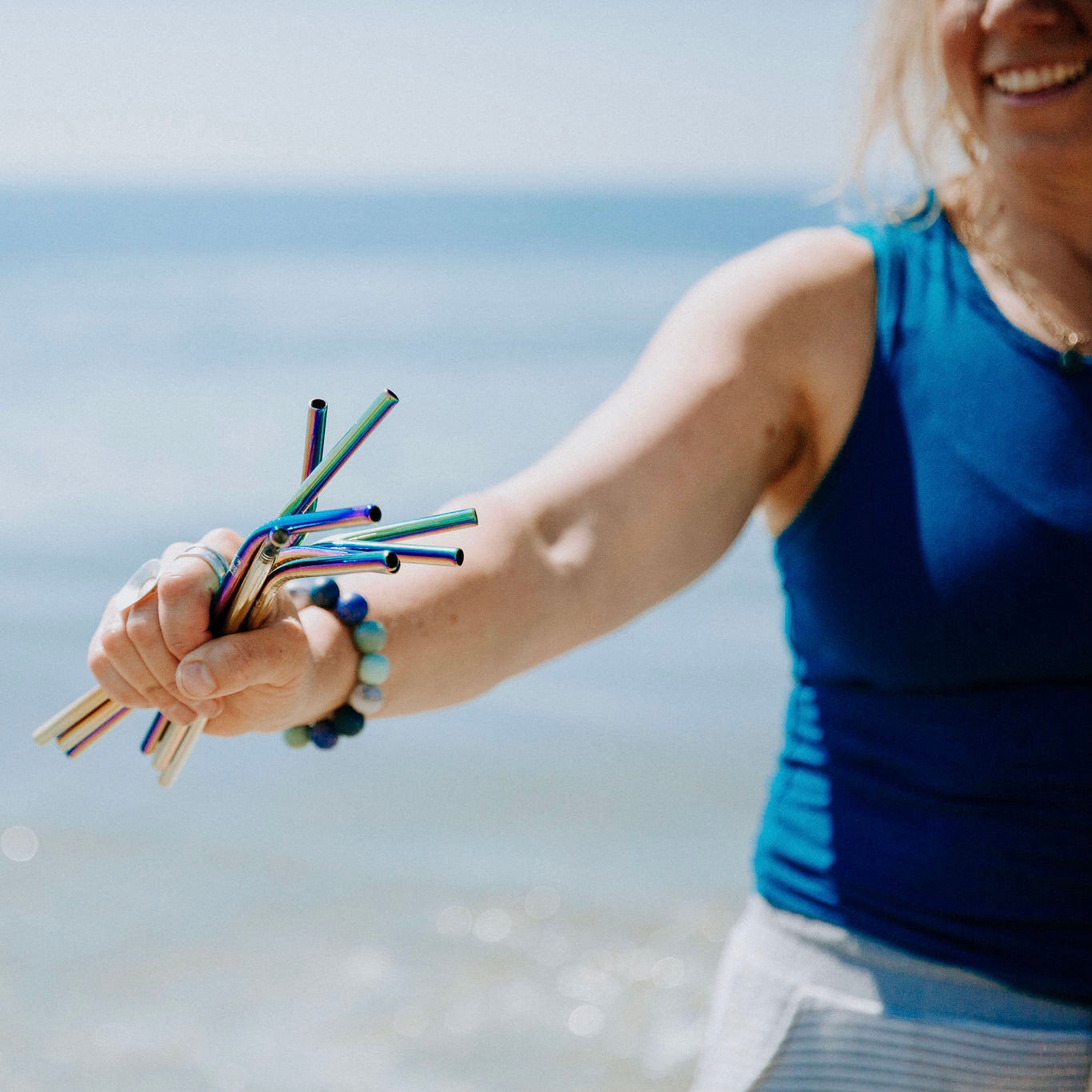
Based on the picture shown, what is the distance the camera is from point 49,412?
30.4 feet

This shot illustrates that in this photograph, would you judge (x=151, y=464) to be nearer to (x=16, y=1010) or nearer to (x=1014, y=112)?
(x=16, y=1010)

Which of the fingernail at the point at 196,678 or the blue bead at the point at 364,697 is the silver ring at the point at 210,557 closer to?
the fingernail at the point at 196,678

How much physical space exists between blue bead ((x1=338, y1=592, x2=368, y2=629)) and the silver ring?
0.13 metres

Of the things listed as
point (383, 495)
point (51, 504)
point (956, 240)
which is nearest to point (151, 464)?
point (51, 504)

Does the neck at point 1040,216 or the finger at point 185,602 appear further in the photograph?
the neck at point 1040,216

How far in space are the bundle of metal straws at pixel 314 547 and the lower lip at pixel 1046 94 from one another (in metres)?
0.85

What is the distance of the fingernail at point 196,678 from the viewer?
741 mm

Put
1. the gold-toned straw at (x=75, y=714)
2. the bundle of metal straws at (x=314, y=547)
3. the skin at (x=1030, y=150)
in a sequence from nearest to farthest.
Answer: the bundle of metal straws at (x=314, y=547)
the gold-toned straw at (x=75, y=714)
the skin at (x=1030, y=150)

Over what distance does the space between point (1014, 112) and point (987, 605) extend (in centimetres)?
51

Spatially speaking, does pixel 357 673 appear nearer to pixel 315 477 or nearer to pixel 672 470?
pixel 315 477

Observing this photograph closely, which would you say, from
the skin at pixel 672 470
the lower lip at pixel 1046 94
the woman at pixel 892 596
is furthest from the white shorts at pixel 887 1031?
the lower lip at pixel 1046 94

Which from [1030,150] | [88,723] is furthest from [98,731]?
[1030,150]

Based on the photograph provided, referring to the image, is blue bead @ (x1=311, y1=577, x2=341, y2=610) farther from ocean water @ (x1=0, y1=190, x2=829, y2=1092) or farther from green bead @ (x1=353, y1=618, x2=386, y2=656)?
ocean water @ (x1=0, y1=190, x2=829, y2=1092)

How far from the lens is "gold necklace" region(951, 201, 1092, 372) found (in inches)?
48.5
